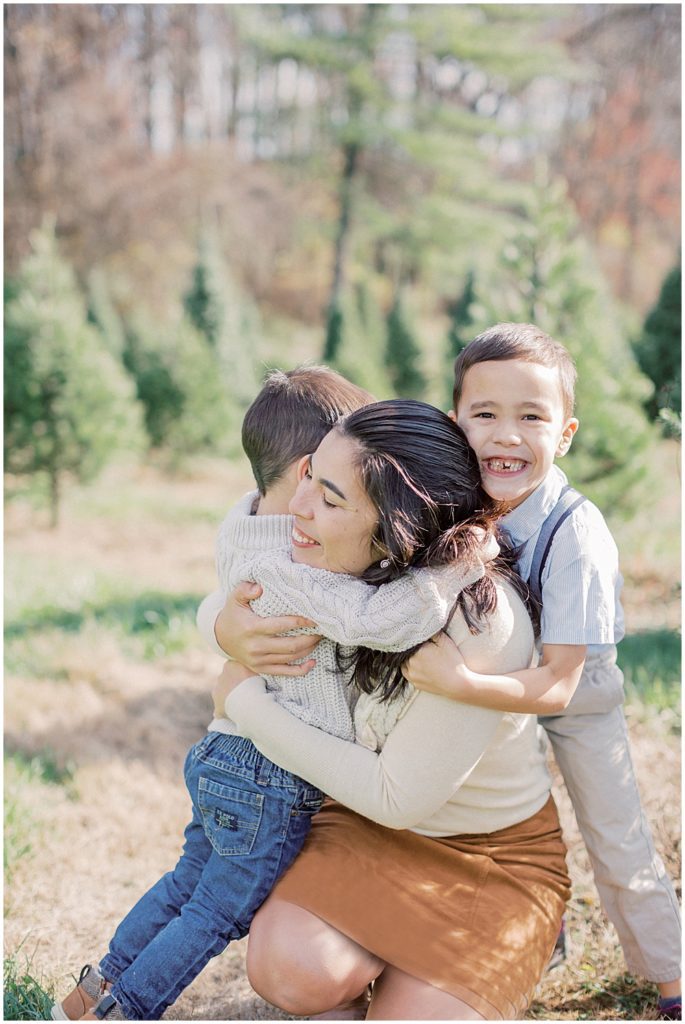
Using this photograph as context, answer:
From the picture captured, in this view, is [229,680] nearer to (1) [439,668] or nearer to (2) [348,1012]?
(1) [439,668]

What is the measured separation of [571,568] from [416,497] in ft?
1.19

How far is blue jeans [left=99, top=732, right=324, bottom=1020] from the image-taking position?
5.30 feet

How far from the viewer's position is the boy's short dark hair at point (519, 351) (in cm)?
177

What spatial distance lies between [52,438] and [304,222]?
560 inches

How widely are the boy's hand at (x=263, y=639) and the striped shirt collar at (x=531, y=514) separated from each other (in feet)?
1.53

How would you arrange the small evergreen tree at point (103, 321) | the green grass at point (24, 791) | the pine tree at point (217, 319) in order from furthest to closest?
the small evergreen tree at point (103, 321) → the pine tree at point (217, 319) → the green grass at point (24, 791)

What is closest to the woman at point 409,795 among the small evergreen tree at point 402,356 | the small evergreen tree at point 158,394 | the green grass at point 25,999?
the green grass at point 25,999

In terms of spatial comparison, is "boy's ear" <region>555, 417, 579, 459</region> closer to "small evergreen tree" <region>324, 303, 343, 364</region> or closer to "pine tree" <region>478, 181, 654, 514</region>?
"pine tree" <region>478, 181, 654, 514</region>

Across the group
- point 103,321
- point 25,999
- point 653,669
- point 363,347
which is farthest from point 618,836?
point 103,321

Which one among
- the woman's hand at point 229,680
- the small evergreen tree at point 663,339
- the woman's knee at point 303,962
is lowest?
the woman's knee at point 303,962

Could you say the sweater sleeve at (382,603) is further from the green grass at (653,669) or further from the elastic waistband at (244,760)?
the green grass at (653,669)

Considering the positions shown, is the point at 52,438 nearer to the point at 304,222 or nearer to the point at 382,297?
the point at 304,222

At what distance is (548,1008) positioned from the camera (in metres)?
2.05

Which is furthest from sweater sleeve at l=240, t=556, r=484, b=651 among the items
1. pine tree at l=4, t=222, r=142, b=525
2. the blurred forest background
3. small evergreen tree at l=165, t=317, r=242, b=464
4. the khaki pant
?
small evergreen tree at l=165, t=317, r=242, b=464
